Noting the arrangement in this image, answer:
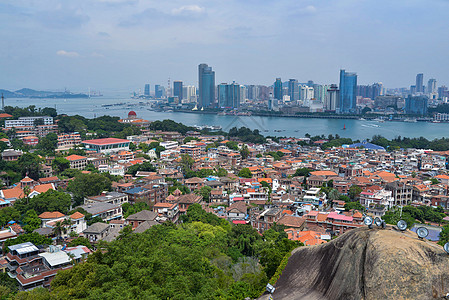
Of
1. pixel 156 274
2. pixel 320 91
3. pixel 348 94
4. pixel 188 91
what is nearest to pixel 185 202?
pixel 156 274

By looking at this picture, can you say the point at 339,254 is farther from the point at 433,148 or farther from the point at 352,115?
the point at 352,115

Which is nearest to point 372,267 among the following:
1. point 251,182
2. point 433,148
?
point 251,182

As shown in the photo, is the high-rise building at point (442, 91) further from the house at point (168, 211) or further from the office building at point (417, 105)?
the house at point (168, 211)

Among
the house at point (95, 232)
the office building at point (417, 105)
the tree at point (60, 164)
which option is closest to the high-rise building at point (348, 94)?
the office building at point (417, 105)

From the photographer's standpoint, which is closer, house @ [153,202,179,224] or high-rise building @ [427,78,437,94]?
house @ [153,202,179,224]

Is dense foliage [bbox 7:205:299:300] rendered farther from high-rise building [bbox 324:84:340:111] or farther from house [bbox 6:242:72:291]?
high-rise building [bbox 324:84:340:111]

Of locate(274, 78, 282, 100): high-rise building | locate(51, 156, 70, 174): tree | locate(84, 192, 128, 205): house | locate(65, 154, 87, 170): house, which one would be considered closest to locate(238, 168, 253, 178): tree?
locate(84, 192, 128, 205): house

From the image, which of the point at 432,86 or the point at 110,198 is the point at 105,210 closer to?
the point at 110,198
